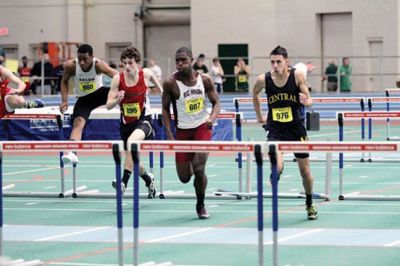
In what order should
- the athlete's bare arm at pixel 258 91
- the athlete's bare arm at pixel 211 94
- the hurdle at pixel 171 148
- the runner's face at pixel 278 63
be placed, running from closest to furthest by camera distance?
1. the hurdle at pixel 171 148
2. the runner's face at pixel 278 63
3. the athlete's bare arm at pixel 258 91
4. the athlete's bare arm at pixel 211 94

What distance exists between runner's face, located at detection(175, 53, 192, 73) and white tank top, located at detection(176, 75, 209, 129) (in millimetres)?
219

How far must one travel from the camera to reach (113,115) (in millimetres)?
28484

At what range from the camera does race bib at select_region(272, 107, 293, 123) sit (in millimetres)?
15375

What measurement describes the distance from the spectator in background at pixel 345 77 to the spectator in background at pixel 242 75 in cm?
326

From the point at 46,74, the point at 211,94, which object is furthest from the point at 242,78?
the point at 211,94

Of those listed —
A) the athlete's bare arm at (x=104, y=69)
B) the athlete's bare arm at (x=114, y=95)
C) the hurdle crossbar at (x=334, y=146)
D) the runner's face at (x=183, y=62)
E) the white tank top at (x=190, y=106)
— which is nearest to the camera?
the hurdle crossbar at (x=334, y=146)

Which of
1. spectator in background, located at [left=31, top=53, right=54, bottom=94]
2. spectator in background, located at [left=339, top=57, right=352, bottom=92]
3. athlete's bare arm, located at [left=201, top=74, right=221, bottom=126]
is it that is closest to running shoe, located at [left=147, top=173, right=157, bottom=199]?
athlete's bare arm, located at [left=201, top=74, right=221, bottom=126]

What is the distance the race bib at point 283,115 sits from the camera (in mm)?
15375

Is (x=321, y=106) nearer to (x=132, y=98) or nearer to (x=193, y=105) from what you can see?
(x=132, y=98)

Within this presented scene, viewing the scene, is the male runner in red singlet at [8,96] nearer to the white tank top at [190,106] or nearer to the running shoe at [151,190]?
the white tank top at [190,106]

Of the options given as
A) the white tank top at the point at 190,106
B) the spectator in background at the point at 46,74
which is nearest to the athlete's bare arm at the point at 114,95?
the white tank top at the point at 190,106

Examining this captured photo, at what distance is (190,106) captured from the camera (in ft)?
51.9

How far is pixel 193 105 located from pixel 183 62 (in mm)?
594

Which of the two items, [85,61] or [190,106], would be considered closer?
[190,106]
